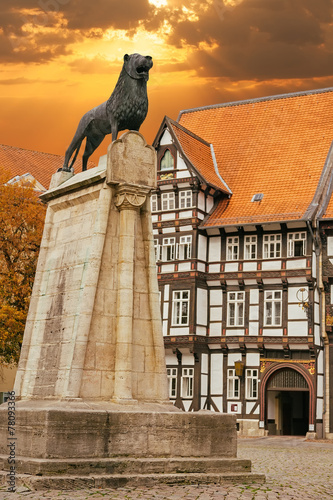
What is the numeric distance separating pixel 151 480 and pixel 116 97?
19.8 feet

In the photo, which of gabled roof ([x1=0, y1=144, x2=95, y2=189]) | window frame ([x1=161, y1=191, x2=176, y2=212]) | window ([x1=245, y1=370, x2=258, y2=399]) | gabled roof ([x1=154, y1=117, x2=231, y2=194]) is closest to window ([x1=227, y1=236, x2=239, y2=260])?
gabled roof ([x1=154, y1=117, x2=231, y2=194])

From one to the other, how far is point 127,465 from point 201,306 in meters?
27.8

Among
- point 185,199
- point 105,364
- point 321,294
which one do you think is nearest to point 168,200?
point 185,199

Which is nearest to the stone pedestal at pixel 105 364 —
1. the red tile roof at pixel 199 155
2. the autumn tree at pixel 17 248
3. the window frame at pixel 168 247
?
the autumn tree at pixel 17 248

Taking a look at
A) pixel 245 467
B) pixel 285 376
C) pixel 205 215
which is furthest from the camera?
pixel 205 215

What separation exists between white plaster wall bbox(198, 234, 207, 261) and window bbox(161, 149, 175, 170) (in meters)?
3.95

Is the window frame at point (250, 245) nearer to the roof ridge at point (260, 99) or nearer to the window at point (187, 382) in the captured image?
the window at point (187, 382)

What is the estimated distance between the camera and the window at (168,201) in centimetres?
4059

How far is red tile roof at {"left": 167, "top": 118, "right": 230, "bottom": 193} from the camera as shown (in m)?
40.9

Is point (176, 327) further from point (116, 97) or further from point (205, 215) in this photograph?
point (116, 97)

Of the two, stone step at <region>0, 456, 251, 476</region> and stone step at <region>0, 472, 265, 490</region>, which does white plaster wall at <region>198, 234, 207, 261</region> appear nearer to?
stone step at <region>0, 456, 251, 476</region>

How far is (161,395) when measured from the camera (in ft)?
42.0

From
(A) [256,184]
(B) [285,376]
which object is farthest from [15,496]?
(A) [256,184]

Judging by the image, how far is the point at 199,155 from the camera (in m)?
42.5
